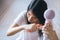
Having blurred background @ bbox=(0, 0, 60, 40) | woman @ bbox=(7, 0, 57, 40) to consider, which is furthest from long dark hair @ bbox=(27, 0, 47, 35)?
blurred background @ bbox=(0, 0, 60, 40)

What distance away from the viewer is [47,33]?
77cm

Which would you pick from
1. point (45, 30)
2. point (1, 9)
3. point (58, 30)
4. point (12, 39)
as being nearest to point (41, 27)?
point (45, 30)

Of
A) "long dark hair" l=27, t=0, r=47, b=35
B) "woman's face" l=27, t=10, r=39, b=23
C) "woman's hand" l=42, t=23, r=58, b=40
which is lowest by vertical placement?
"woman's hand" l=42, t=23, r=58, b=40

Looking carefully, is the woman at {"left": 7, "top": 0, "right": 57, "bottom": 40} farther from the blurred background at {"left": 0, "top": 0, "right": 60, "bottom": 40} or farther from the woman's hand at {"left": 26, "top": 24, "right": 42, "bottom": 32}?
the blurred background at {"left": 0, "top": 0, "right": 60, "bottom": 40}

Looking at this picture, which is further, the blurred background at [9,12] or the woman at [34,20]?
the blurred background at [9,12]

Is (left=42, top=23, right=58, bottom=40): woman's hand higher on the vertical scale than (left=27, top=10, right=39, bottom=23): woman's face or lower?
lower

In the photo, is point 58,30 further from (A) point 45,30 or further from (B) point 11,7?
(B) point 11,7

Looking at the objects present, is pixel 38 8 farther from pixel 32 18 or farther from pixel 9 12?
pixel 9 12

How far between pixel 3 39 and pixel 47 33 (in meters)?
0.55

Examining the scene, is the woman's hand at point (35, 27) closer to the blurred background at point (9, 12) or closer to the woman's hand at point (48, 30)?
the woman's hand at point (48, 30)

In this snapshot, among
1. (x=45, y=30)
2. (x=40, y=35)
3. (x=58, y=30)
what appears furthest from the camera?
(x=58, y=30)

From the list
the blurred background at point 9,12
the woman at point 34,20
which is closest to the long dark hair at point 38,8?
the woman at point 34,20

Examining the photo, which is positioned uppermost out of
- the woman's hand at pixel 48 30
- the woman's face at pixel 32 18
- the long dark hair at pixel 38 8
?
the long dark hair at pixel 38 8

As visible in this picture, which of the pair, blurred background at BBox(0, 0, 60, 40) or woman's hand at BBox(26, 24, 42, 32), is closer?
woman's hand at BBox(26, 24, 42, 32)
